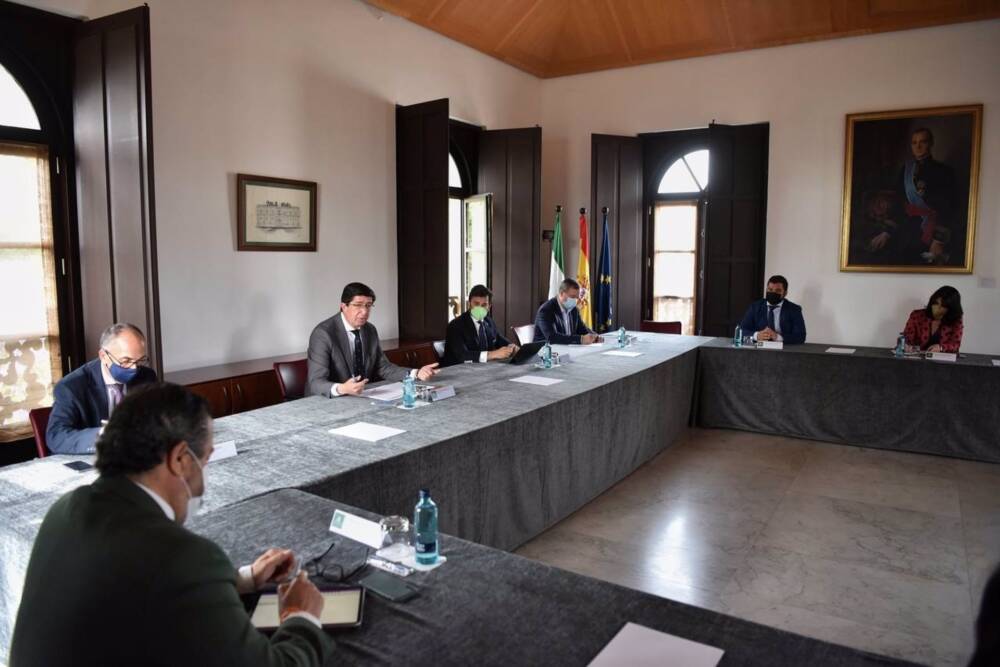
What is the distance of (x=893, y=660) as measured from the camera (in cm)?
131

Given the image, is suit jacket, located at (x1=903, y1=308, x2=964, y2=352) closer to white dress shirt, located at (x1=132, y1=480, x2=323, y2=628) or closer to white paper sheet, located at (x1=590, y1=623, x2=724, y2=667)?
white paper sheet, located at (x1=590, y1=623, x2=724, y2=667)

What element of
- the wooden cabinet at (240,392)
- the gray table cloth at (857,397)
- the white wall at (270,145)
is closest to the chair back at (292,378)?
the wooden cabinet at (240,392)

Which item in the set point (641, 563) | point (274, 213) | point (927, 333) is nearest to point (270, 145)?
point (274, 213)

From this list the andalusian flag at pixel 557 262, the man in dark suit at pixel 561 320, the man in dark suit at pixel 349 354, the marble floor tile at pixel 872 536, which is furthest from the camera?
the andalusian flag at pixel 557 262

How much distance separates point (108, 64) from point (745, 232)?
623cm

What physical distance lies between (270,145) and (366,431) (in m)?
3.24

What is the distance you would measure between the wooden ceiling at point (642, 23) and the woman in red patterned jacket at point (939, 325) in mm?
3048

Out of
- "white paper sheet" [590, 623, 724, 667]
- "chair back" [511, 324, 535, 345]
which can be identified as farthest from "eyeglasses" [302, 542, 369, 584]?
"chair back" [511, 324, 535, 345]

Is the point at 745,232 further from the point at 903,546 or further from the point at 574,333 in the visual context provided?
the point at 903,546

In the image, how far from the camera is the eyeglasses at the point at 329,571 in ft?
5.41

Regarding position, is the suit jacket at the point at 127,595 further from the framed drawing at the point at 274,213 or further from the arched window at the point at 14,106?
the framed drawing at the point at 274,213

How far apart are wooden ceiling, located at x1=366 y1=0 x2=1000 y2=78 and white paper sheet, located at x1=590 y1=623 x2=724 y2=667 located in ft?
20.0

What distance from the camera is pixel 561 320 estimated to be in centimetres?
598

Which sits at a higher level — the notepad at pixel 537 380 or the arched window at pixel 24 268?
the arched window at pixel 24 268
